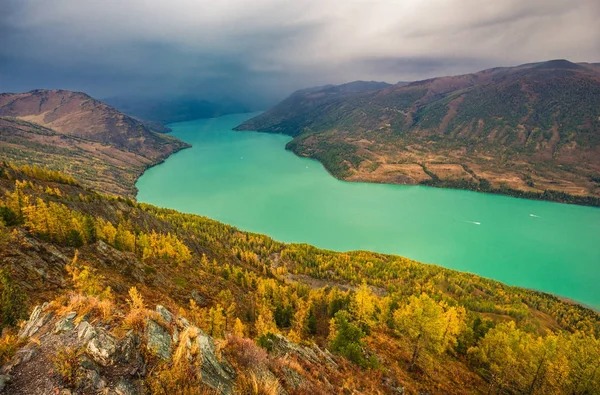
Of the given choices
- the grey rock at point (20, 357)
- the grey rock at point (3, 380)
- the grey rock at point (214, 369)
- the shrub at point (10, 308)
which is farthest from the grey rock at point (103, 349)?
the shrub at point (10, 308)

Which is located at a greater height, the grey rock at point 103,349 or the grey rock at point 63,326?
the grey rock at point 63,326

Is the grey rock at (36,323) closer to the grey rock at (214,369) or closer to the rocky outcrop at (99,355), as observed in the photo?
the rocky outcrop at (99,355)

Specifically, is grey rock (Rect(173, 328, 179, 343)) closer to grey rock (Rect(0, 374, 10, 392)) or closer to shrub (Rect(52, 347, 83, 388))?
shrub (Rect(52, 347, 83, 388))

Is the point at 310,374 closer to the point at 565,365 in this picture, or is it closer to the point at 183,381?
the point at 183,381

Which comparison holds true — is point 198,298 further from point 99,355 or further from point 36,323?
point 99,355

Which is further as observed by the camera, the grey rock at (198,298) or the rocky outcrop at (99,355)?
the grey rock at (198,298)
